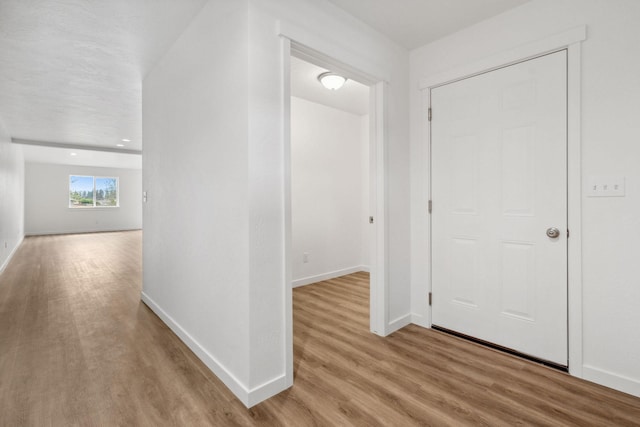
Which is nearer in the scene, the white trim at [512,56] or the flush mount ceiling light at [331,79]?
the white trim at [512,56]

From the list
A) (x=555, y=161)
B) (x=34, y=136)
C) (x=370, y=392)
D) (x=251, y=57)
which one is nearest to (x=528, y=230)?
(x=555, y=161)

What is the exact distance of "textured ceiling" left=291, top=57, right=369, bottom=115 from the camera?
124 inches

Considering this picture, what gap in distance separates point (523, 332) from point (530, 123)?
4.93ft

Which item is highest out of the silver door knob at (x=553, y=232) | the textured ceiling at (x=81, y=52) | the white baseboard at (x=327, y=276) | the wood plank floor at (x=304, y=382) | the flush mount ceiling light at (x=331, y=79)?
the textured ceiling at (x=81, y=52)

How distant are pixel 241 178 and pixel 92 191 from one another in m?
13.0

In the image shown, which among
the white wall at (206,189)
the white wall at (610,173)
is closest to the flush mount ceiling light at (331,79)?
the white wall at (206,189)

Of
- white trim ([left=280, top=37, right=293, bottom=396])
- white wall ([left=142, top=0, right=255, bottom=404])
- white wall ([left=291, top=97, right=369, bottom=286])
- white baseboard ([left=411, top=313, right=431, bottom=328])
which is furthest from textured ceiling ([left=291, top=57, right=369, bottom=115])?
white baseboard ([left=411, top=313, right=431, bottom=328])

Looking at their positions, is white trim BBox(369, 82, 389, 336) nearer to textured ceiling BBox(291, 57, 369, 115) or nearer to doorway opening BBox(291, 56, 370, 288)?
textured ceiling BBox(291, 57, 369, 115)

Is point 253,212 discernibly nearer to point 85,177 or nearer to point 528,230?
point 528,230

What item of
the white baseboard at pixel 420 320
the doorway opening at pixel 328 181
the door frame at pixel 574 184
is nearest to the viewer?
the door frame at pixel 574 184

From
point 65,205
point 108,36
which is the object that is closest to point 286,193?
point 108,36

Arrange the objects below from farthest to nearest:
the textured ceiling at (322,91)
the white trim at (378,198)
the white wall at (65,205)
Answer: the white wall at (65,205), the textured ceiling at (322,91), the white trim at (378,198)

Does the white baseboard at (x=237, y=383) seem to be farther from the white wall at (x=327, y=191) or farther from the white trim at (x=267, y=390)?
the white wall at (x=327, y=191)

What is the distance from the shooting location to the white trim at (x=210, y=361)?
1.72 m
